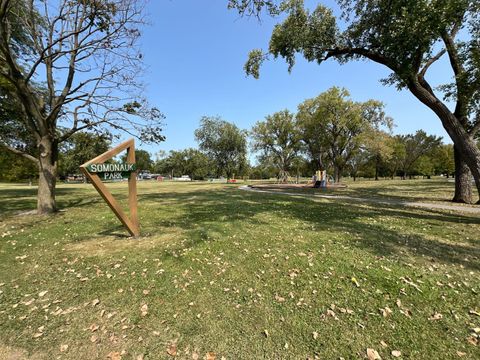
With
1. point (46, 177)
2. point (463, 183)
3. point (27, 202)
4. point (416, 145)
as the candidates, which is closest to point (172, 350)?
point (46, 177)

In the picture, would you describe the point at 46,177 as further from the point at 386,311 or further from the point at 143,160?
the point at 143,160

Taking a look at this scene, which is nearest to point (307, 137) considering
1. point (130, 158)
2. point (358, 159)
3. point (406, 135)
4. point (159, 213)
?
point (358, 159)

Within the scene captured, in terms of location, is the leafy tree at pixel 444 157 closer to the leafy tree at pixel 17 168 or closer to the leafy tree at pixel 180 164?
the leafy tree at pixel 180 164

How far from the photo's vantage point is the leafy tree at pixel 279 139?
3781 cm

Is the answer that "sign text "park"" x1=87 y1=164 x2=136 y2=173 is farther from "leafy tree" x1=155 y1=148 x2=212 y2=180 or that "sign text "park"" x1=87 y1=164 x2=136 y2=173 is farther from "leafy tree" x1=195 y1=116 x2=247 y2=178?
"leafy tree" x1=155 y1=148 x2=212 y2=180

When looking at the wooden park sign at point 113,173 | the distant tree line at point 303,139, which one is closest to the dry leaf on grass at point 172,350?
the wooden park sign at point 113,173

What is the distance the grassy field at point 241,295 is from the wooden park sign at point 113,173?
0.67m

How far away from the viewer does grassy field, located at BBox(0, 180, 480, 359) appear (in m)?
2.62

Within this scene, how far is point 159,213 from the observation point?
947 cm

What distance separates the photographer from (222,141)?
41.4 metres

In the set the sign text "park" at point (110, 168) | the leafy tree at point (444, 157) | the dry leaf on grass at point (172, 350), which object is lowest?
the dry leaf on grass at point (172, 350)

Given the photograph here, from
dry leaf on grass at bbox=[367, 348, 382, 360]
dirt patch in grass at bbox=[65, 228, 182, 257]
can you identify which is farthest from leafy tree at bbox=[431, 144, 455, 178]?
dry leaf on grass at bbox=[367, 348, 382, 360]

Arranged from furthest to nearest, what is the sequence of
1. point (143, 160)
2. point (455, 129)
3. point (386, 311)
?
1. point (143, 160)
2. point (455, 129)
3. point (386, 311)

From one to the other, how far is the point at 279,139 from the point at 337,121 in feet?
31.4
